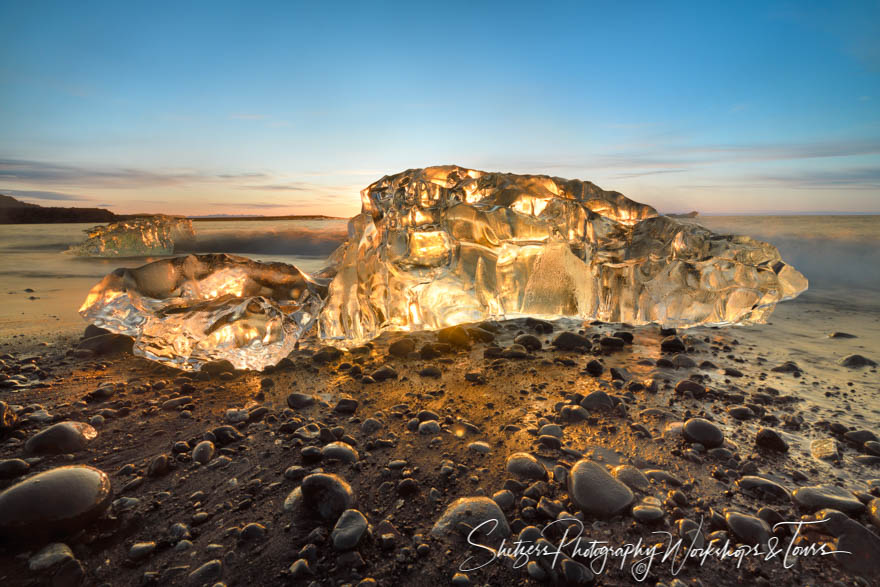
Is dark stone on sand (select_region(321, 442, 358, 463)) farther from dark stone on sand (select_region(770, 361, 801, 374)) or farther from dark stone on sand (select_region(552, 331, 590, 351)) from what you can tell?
dark stone on sand (select_region(770, 361, 801, 374))

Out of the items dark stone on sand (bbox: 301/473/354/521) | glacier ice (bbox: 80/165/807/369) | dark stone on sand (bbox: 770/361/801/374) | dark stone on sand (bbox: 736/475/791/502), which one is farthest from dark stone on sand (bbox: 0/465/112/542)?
dark stone on sand (bbox: 770/361/801/374)

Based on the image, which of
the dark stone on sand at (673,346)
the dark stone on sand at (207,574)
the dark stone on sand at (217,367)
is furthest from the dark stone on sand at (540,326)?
the dark stone on sand at (207,574)

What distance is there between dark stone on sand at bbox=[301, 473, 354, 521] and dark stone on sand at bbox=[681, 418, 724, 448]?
1602 millimetres

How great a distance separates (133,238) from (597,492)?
13.6m

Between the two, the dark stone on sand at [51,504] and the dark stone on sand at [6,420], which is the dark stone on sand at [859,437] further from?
the dark stone on sand at [6,420]

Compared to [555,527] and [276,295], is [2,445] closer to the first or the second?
[276,295]

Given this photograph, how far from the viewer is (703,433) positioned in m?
2.00

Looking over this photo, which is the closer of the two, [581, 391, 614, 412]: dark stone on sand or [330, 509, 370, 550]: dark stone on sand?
[330, 509, 370, 550]: dark stone on sand

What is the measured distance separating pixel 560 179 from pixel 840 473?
9.71 feet

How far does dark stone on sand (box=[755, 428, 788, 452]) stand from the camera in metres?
1.95

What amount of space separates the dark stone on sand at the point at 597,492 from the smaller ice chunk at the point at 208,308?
2.26m

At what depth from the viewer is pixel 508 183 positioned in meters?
3.68

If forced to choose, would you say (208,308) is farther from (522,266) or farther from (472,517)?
(472,517)

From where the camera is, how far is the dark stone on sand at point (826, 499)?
5.00 feet
